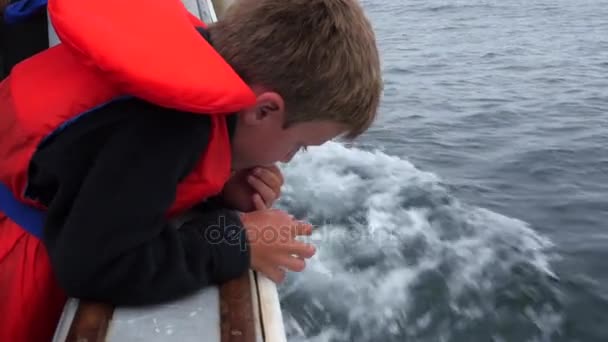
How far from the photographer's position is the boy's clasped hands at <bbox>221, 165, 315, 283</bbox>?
1.41 metres

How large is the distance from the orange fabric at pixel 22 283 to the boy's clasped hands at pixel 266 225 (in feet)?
1.29

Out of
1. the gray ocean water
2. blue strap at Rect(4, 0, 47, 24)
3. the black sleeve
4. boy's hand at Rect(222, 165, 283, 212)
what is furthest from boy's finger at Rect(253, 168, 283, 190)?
the gray ocean water

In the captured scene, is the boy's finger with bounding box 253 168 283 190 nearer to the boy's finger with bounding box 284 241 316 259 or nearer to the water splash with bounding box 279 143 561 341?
the boy's finger with bounding box 284 241 316 259

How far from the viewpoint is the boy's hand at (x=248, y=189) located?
1623mm

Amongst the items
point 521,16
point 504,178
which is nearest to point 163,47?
point 504,178

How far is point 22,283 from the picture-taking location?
1.30 m

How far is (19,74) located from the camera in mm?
1351

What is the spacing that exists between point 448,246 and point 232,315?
9.59ft

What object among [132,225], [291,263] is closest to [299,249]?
[291,263]

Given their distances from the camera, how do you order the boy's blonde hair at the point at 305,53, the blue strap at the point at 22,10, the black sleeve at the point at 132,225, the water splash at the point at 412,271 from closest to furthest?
the black sleeve at the point at 132,225 < the boy's blonde hair at the point at 305,53 < the blue strap at the point at 22,10 < the water splash at the point at 412,271

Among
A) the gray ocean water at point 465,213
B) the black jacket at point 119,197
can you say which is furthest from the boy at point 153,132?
the gray ocean water at point 465,213

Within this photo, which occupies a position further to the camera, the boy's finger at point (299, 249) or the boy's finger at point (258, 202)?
the boy's finger at point (258, 202)

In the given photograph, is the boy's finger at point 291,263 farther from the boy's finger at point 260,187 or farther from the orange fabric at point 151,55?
the orange fabric at point 151,55

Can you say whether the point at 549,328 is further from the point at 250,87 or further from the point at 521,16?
the point at 521,16
